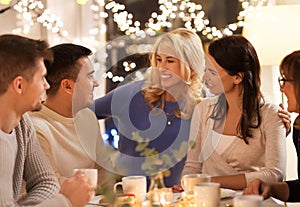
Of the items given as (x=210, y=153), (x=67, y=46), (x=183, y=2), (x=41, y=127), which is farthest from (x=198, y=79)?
(x=183, y=2)

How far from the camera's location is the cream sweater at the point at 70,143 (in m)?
2.25

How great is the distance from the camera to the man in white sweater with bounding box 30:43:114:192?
2312mm

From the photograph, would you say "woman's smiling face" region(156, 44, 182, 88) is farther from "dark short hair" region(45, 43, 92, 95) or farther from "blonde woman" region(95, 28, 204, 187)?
"dark short hair" region(45, 43, 92, 95)

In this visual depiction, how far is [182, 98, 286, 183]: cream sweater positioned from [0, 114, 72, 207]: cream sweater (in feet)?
2.33

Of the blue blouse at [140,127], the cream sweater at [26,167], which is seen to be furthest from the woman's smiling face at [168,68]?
the cream sweater at [26,167]

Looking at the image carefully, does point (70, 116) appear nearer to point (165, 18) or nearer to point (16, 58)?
point (16, 58)

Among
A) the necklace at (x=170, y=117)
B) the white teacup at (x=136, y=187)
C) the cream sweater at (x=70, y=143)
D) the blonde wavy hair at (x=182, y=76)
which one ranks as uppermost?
the blonde wavy hair at (x=182, y=76)

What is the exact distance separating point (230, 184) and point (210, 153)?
0.83 feet

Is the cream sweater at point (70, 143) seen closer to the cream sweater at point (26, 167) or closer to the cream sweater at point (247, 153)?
the cream sweater at point (26, 167)

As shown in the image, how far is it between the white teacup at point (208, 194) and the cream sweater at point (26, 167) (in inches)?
18.9

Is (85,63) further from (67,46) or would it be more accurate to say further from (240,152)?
(240,152)

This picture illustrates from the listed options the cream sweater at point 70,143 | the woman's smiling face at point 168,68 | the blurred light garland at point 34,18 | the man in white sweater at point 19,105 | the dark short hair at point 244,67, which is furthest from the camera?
the blurred light garland at point 34,18

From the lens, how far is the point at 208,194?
5.51 ft

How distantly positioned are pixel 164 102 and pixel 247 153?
0.53 m
